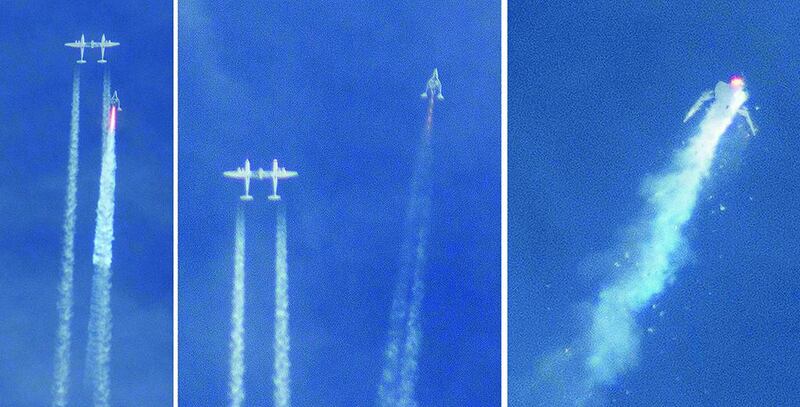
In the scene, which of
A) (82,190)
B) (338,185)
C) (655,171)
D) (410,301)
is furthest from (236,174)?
(655,171)

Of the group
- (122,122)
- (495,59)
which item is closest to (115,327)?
(122,122)

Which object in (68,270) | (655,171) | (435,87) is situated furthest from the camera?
(68,270)

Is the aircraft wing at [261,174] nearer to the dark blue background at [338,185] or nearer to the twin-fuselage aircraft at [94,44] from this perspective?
the dark blue background at [338,185]

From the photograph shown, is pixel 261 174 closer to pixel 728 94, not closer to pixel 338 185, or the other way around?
pixel 338 185

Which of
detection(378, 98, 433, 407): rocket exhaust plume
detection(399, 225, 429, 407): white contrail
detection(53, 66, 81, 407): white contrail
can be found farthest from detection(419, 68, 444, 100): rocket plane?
detection(53, 66, 81, 407): white contrail

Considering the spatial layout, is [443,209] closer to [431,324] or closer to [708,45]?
[431,324]

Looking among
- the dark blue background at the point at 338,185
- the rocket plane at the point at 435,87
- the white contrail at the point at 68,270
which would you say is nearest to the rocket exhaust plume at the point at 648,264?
the dark blue background at the point at 338,185
